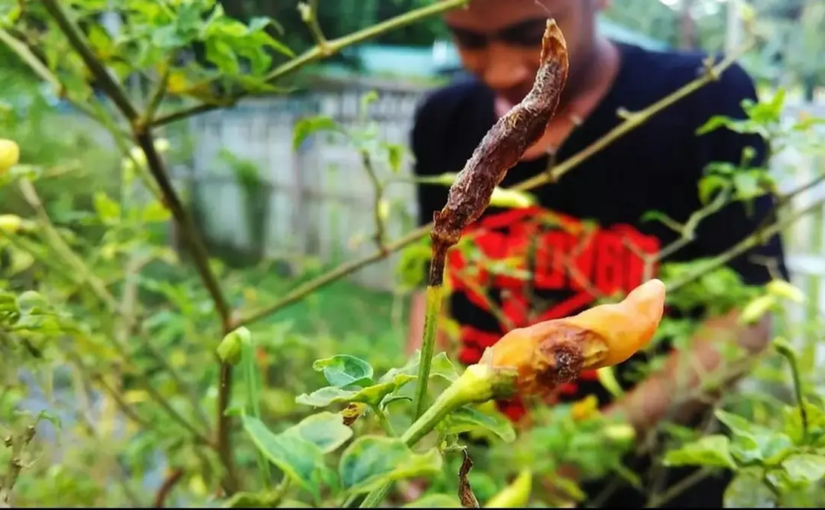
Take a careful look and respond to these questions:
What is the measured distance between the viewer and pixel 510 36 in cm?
42

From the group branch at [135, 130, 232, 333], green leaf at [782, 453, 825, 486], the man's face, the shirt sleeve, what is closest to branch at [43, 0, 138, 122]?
branch at [135, 130, 232, 333]

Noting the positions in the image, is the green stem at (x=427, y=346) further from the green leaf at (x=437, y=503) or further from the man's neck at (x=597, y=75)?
the man's neck at (x=597, y=75)

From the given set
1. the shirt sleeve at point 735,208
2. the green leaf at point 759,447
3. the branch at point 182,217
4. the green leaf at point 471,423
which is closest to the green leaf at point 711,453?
the green leaf at point 759,447

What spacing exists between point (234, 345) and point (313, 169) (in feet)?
7.48

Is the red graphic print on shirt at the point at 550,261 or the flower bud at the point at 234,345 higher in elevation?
the flower bud at the point at 234,345

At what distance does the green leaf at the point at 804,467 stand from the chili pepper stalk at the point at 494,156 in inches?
4.5

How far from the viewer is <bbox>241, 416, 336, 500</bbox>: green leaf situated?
116 mm

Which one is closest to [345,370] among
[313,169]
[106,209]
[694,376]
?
[106,209]

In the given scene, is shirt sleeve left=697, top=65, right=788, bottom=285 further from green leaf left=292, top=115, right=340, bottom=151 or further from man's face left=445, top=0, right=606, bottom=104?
green leaf left=292, top=115, right=340, bottom=151

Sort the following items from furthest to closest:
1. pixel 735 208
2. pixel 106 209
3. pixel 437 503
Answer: pixel 735 208, pixel 106 209, pixel 437 503

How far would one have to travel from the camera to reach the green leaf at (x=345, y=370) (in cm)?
15

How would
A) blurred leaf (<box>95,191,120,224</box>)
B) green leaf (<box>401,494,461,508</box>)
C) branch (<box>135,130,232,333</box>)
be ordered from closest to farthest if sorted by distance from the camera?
green leaf (<box>401,494,461,508</box>) → branch (<box>135,130,232,333</box>) → blurred leaf (<box>95,191,120,224</box>)

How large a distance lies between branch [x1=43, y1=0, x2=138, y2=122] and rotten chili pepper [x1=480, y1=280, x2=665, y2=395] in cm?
22

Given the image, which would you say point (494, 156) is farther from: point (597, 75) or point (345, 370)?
point (597, 75)
